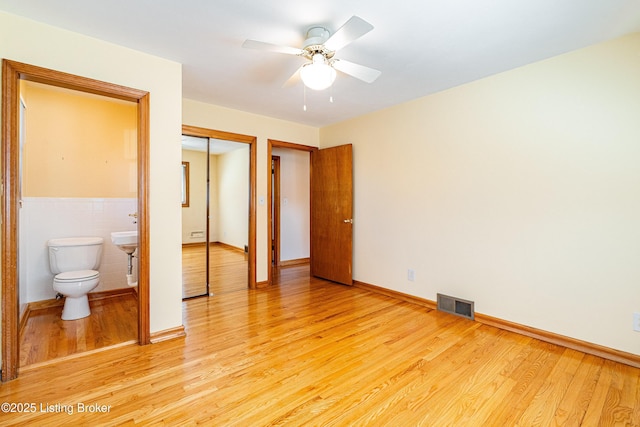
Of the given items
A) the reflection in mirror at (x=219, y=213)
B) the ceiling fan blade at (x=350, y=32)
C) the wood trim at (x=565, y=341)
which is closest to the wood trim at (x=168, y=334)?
the reflection in mirror at (x=219, y=213)

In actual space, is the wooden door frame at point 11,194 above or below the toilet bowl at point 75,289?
above

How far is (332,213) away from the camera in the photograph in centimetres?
427

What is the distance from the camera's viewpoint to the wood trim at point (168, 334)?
7.83 feet

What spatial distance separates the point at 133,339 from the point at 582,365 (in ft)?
11.2

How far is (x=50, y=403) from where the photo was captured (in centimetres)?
166

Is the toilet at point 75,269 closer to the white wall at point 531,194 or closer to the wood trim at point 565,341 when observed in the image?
the white wall at point 531,194

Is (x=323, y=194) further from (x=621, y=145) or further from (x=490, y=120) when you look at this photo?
(x=621, y=145)

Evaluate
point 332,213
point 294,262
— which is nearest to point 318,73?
point 332,213

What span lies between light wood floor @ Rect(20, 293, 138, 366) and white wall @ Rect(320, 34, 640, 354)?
2900mm

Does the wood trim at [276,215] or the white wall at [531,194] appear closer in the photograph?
the white wall at [531,194]

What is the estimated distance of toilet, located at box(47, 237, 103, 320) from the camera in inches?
107

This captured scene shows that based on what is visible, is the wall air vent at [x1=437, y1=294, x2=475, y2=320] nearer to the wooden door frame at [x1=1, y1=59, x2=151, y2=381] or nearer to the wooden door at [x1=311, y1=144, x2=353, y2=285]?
the wooden door at [x1=311, y1=144, x2=353, y2=285]

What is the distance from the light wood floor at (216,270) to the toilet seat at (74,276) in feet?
3.29

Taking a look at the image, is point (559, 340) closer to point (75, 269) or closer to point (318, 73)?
point (318, 73)
